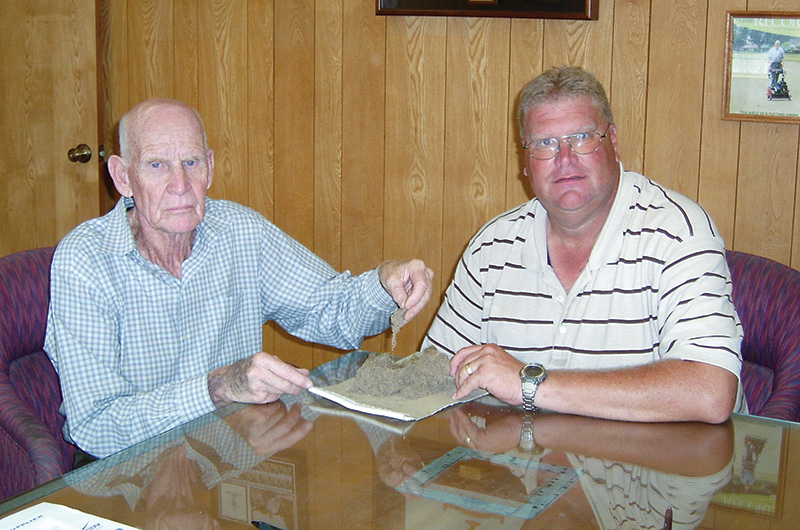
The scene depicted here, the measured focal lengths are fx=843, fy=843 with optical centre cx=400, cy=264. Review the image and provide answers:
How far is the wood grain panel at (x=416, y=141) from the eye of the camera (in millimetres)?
2980

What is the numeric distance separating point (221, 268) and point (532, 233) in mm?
756

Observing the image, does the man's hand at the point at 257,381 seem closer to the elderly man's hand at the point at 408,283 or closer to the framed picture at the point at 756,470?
the elderly man's hand at the point at 408,283

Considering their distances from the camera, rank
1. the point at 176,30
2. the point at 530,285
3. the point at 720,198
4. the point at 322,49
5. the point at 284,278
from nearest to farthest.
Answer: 1. the point at 530,285
2. the point at 284,278
3. the point at 720,198
4. the point at 322,49
5. the point at 176,30

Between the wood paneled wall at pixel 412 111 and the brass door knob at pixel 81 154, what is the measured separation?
21 cm

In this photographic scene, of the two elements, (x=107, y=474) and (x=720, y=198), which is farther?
(x=720, y=198)

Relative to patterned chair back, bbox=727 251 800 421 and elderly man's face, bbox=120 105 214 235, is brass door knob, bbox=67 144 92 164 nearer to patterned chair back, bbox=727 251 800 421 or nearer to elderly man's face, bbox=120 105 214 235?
elderly man's face, bbox=120 105 214 235

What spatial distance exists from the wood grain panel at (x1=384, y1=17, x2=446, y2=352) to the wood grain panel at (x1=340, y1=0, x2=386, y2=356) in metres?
0.04

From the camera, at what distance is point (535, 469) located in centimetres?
130

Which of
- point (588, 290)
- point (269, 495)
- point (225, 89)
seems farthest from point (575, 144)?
point (225, 89)

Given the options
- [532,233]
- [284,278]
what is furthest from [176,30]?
[532,233]

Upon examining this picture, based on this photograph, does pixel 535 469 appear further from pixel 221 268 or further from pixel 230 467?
pixel 221 268

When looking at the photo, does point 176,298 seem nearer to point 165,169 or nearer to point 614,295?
point 165,169

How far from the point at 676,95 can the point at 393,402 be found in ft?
5.10

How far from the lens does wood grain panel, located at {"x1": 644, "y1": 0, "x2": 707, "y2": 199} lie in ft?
8.47
